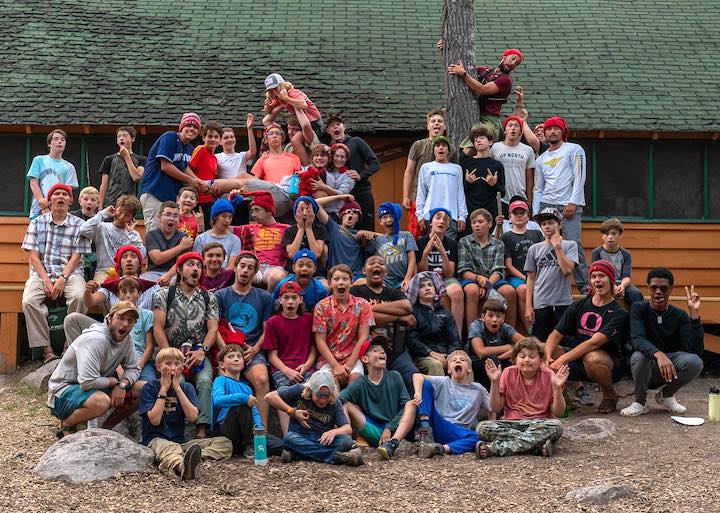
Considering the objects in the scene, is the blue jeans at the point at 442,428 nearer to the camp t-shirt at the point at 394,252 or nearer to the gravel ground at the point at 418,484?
the gravel ground at the point at 418,484

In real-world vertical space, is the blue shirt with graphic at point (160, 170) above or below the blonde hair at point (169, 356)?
above

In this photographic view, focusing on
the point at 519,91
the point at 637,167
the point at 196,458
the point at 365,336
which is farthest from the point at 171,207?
the point at 637,167

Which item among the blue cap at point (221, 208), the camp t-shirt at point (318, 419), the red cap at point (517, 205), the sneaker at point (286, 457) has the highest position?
the red cap at point (517, 205)

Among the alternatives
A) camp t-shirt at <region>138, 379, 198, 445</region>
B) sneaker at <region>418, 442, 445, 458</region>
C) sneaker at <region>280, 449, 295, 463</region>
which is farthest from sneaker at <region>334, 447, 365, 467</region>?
camp t-shirt at <region>138, 379, 198, 445</region>

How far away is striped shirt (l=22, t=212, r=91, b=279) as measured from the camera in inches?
410

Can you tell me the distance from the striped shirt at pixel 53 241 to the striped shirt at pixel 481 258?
3841 mm

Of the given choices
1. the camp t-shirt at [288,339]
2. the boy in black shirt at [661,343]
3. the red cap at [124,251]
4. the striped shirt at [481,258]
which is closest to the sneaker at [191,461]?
the camp t-shirt at [288,339]

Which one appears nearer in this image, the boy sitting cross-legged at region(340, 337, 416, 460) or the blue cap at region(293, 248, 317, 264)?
the boy sitting cross-legged at region(340, 337, 416, 460)

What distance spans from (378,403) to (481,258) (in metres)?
2.31

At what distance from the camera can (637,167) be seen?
44.8 feet

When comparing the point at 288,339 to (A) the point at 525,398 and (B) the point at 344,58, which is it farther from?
(B) the point at 344,58

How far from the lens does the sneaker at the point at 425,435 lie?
818cm

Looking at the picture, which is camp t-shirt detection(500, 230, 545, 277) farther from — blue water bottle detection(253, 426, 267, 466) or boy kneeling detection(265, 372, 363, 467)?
blue water bottle detection(253, 426, 267, 466)

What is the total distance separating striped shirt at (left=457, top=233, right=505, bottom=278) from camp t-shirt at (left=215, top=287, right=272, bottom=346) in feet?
7.00
